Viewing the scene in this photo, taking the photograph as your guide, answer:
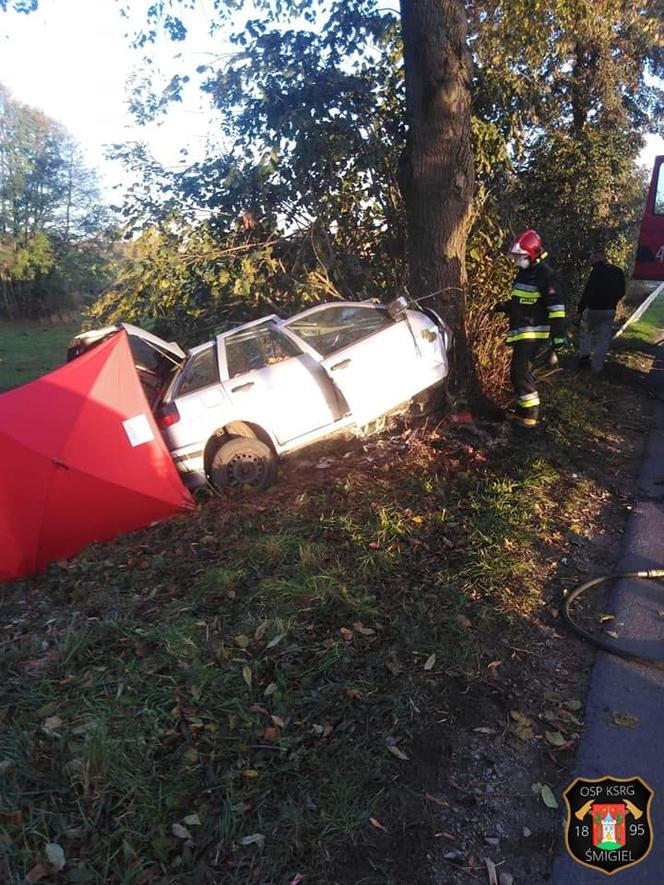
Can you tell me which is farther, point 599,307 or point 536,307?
point 599,307

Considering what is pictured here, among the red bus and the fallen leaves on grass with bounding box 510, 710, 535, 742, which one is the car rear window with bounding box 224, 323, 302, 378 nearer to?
the fallen leaves on grass with bounding box 510, 710, 535, 742

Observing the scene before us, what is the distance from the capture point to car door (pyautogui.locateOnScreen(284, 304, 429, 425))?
20.7ft

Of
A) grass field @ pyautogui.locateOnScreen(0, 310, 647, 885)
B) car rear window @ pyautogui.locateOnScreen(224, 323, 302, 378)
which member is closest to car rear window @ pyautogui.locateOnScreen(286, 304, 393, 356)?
car rear window @ pyautogui.locateOnScreen(224, 323, 302, 378)

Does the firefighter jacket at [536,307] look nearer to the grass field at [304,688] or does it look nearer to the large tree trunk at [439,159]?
the large tree trunk at [439,159]

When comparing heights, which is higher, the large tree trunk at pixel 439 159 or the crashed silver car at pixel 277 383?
the large tree trunk at pixel 439 159

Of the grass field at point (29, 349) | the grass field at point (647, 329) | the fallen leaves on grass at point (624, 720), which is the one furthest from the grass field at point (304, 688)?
the grass field at point (29, 349)

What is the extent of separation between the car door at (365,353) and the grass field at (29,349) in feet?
32.1

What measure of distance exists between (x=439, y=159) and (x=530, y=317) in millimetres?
2028

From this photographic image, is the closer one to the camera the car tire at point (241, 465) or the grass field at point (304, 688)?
the grass field at point (304, 688)

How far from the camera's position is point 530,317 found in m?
6.50

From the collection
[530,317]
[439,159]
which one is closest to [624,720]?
[530,317]

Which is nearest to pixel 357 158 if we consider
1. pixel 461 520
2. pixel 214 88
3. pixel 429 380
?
pixel 214 88

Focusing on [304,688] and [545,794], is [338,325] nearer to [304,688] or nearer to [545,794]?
[304,688]

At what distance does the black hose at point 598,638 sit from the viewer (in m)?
3.29
